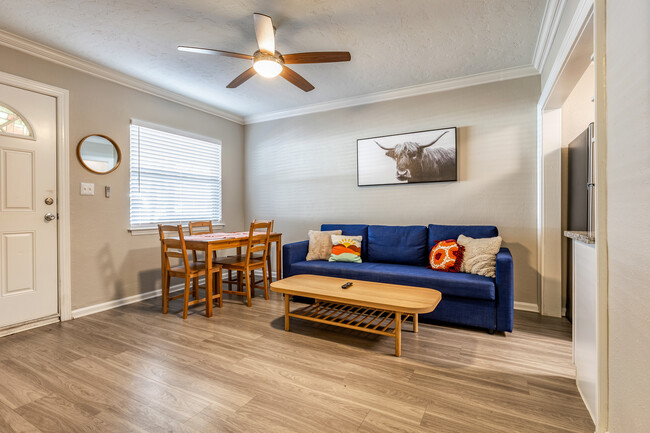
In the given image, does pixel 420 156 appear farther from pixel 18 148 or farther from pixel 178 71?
pixel 18 148

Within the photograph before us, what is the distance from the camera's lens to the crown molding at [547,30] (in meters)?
2.11

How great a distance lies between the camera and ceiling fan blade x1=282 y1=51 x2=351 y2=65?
2.38 m

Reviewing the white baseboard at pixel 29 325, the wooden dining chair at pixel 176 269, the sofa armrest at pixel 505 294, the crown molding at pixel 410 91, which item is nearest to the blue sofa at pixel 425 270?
the sofa armrest at pixel 505 294

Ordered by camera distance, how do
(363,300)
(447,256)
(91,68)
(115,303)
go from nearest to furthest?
(363,300) < (447,256) < (91,68) < (115,303)

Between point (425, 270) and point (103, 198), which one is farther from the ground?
point (103, 198)

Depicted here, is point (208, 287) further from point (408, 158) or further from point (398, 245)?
point (408, 158)

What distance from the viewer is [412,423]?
1.49 metres

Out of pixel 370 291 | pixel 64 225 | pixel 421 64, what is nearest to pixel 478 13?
pixel 421 64

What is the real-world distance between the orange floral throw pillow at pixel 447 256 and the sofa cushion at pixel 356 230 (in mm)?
826

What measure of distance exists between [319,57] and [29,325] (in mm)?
3368

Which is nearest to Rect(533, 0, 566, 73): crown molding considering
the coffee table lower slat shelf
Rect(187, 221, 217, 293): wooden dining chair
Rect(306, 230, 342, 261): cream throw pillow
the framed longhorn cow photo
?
the framed longhorn cow photo

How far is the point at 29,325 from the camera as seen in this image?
274 cm

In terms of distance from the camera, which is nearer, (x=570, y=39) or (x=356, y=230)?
(x=570, y=39)

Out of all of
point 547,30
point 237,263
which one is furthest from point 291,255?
point 547,30
